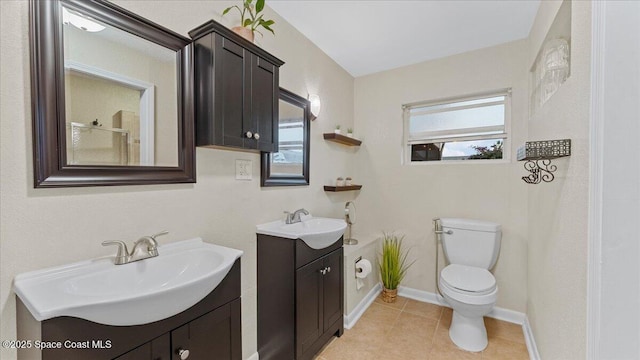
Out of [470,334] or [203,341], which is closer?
[203,341]

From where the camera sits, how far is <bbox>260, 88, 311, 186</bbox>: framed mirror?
1.80 m

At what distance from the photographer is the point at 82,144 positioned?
3.18 ft

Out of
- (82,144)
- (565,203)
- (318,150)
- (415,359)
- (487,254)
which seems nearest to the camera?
(82,144)

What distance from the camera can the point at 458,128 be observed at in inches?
98.1

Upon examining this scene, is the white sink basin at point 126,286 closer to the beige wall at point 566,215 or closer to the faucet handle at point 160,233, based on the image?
the faucet handle at point 160,233

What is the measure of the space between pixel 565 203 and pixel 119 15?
2.14 metres

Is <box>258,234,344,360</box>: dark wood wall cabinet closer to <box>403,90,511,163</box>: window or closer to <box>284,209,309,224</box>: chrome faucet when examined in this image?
<box>284,209,309,224</box>: chrome faucet

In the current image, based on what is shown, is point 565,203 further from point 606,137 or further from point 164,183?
point 164,183

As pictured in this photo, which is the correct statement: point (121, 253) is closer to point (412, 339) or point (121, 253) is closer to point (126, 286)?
point (126, 286)

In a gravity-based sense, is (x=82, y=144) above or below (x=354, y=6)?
→ below

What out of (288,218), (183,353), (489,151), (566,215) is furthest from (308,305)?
(489,151)

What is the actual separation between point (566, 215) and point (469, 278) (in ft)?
3.17

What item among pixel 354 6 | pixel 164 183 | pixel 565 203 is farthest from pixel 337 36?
pixel 565 203

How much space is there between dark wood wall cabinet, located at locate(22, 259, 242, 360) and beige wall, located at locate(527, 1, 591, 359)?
138 cm
